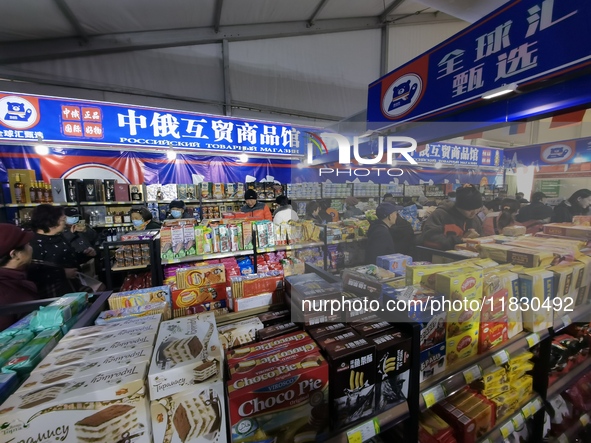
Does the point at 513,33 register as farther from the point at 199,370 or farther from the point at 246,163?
the point at 246,163

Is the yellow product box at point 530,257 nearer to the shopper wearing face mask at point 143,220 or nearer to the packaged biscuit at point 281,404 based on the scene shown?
the packaged biscuit at point 281,404

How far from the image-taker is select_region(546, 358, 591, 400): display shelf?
60.5 inches

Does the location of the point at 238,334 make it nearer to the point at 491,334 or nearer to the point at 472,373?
the point at 472,373

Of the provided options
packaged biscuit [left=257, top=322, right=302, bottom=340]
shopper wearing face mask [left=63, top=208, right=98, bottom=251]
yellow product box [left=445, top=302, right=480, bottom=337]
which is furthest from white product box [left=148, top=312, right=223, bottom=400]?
shopper wearing face mask [left=63, top=208, right=98, bottom=251]

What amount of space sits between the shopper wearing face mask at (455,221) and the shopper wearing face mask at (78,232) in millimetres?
4368

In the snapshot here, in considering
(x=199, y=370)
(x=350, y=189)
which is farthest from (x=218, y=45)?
(x=199, y=370)

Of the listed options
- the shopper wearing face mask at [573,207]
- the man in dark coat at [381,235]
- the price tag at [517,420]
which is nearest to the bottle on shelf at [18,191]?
the man in dark coat at [381,235]

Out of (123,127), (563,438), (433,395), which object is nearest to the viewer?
(433,395)

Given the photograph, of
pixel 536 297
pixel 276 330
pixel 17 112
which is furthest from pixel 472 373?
pixel 17 112

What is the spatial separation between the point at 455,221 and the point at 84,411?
2.92 meters

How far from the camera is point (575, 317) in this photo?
145 centimetres

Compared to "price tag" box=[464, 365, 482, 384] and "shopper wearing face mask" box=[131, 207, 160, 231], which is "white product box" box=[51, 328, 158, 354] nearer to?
"price tag" box=[464, 365, 482, 384]

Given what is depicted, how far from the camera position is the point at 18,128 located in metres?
2.69

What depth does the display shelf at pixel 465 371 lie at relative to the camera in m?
0.98
